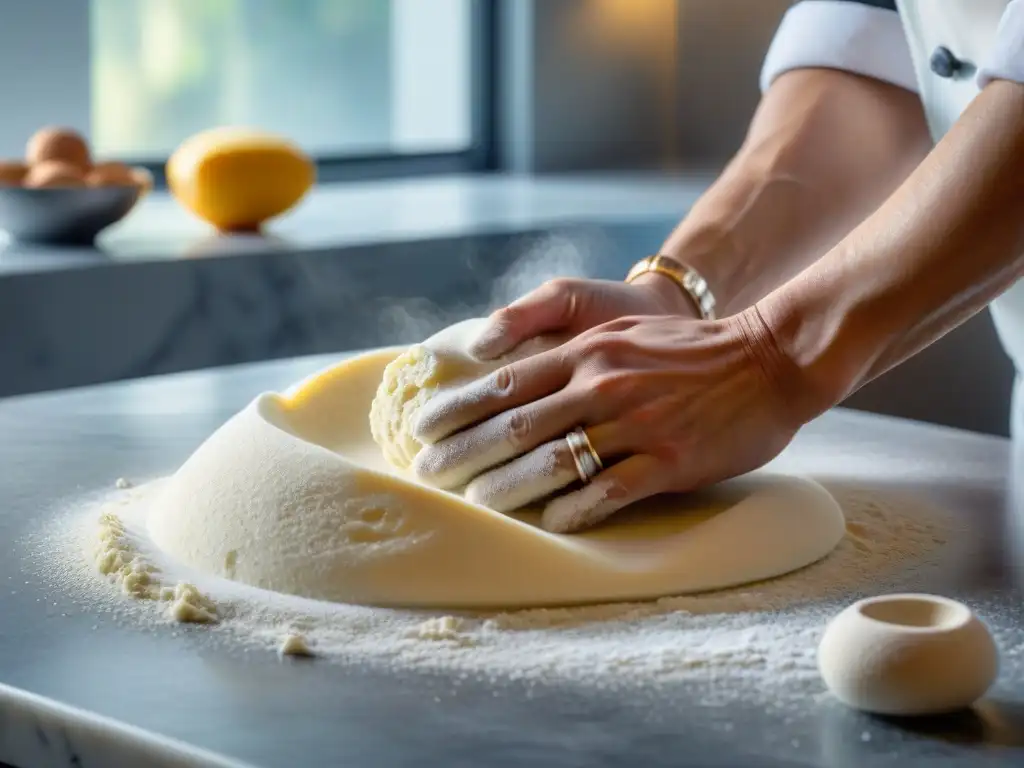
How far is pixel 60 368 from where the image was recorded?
1740 mm

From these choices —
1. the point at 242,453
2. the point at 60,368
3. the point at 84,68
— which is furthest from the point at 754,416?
the point at 84,68

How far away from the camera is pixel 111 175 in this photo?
1966 millimetres

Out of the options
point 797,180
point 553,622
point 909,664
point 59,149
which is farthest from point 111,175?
point 909,664

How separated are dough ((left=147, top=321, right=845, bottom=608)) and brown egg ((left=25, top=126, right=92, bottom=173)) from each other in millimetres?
1197

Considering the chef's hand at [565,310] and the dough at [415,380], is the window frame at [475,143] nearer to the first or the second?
the chef's hand at [565,310]

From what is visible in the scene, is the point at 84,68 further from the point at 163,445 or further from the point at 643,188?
the point at 163,445

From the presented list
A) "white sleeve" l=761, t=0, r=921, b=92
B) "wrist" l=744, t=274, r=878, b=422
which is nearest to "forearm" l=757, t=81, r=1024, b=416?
"wrist" l=744, t=274, r=878, b=422

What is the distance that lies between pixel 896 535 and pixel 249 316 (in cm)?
119

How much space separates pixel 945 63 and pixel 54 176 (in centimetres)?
121

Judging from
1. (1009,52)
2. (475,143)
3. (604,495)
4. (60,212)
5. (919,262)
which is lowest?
(475,143)

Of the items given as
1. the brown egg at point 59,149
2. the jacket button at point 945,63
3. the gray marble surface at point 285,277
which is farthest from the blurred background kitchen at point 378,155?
the jacket button at point 945,63

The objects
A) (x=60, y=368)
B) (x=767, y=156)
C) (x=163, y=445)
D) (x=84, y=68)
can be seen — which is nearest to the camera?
(x=163, y=445)

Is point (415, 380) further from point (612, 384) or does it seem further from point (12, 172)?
point (12, 172)

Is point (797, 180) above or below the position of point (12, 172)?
above
